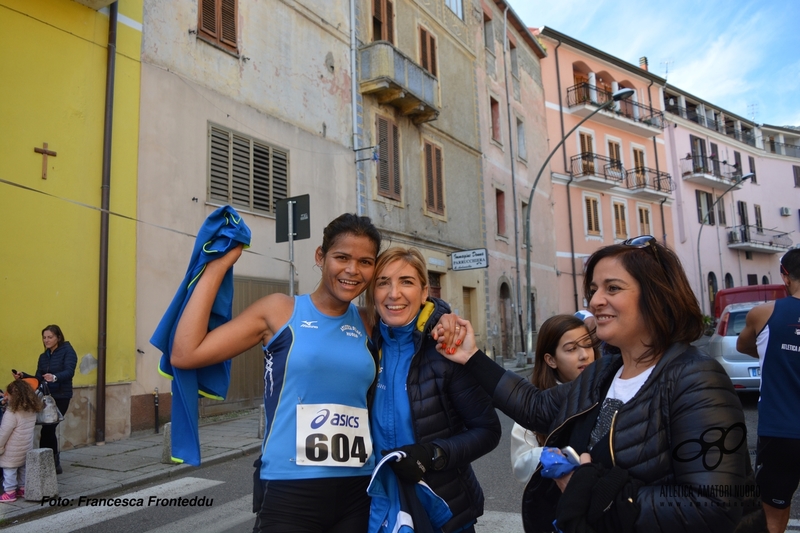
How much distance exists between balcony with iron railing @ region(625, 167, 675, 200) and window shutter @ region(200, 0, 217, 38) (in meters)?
26.0

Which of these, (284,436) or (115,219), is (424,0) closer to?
(115,219)

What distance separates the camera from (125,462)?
776 cm

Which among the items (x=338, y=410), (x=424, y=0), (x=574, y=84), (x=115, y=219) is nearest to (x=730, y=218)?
(x=574, y=84)

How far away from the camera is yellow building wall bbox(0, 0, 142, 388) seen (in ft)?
28.0

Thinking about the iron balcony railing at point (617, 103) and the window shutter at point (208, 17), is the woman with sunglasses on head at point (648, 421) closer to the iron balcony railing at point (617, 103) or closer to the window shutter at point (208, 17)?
the window shutter at point (208, 17)

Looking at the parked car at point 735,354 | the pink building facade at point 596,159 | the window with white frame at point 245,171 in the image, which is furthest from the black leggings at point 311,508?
the pink building facade at point 596,159

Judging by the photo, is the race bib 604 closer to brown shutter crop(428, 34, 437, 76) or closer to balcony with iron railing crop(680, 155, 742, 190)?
brown shutter crop(428, 34, 437, 76)

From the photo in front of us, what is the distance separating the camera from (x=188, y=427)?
2465mm

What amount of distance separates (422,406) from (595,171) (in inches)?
1171

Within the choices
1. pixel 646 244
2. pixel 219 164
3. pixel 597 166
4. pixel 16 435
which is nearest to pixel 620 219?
pixel 597 166

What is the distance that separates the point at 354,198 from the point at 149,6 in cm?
649

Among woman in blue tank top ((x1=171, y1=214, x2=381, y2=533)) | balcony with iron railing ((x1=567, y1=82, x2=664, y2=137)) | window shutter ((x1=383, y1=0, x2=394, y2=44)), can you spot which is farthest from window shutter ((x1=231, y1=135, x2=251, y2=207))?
balcony with iron railing ((x1=567, y1=82, x2=664, y2=137))

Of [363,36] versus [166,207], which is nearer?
[166,207]

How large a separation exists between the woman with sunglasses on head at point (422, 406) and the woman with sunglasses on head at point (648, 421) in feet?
1.02
